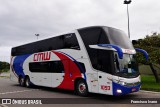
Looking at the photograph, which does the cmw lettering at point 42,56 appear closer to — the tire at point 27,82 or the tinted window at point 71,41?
the tinted window at point 71,41

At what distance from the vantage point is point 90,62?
471 inches

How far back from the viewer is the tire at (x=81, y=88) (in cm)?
1245

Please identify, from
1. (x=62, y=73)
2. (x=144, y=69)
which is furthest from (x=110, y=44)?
(x=144, y=69)

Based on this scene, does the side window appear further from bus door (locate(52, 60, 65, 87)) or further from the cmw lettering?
the cmw lettering

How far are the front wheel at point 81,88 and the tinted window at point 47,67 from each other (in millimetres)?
1825

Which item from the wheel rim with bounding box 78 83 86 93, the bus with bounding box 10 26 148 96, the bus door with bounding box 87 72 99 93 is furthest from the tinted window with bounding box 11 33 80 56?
the wheel rim with bounding box 78 83 86 93

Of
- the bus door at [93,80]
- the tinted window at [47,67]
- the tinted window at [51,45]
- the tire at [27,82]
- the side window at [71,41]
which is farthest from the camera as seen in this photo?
the tire at [27,82]

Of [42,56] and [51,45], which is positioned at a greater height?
[51,45]

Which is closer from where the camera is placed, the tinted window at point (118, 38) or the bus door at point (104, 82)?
the bus door at point (104, 82)

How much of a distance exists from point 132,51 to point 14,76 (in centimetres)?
1324

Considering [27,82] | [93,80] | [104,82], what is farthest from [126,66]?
[27,82]

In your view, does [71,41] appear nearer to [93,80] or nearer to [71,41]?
[71,41]

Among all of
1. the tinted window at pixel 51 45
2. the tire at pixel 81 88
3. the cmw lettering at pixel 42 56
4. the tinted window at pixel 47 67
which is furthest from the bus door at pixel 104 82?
the cmw lettering at pixel 42 56

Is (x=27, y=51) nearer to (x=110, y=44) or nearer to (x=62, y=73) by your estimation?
(x=62, y=73)
